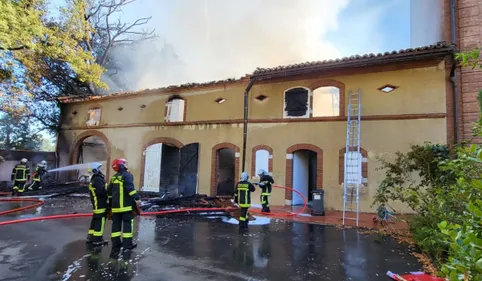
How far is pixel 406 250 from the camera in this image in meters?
6.06

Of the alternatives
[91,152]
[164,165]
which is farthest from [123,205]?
[91,152]

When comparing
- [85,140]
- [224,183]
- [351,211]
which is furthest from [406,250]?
[85,140]

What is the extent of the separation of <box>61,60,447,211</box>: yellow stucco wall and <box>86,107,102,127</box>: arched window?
1.02 meters

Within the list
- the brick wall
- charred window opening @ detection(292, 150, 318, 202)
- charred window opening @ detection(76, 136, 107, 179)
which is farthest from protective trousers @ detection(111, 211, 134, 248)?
charred window opening @ detection(76, 136, 107, 179)

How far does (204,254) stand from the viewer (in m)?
5.54

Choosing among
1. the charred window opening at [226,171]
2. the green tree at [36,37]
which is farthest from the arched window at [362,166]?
the green tree at [36,37]

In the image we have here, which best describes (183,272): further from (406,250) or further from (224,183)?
(224,183)

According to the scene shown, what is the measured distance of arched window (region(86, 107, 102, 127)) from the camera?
17.8 m

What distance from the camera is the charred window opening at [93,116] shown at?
17859 mm

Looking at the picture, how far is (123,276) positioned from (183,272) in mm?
908

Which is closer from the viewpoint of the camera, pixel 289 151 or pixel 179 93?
pixel 289 151

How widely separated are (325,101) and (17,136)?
27265mm

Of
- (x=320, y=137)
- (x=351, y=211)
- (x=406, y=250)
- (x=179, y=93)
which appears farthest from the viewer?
(x=179, y=93)

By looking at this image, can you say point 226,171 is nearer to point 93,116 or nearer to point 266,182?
point 266,182
